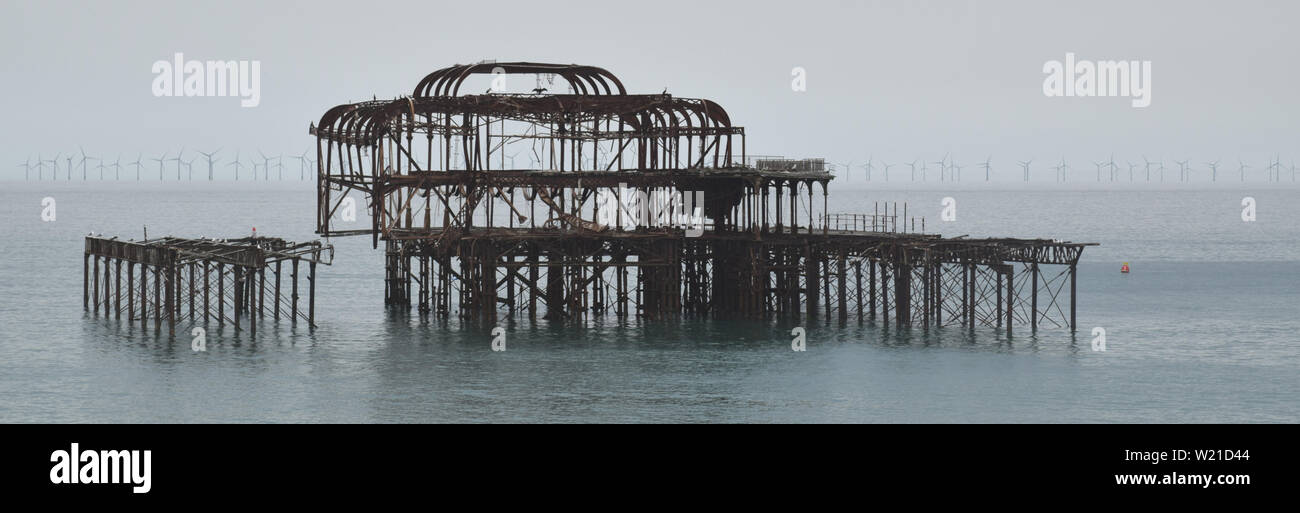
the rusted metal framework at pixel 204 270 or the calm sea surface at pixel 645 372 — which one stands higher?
the rusted metal framework at pixel 204 270

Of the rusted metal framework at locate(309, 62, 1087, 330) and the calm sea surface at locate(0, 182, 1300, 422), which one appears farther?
the rusted metal framework at locate(309, 62, 1087, 330)

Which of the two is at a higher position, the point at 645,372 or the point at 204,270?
the point at 204,270

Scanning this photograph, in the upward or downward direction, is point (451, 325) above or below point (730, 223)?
below

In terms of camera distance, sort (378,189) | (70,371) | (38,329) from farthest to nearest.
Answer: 1. (378,189)
2. (38,329)
3. (70,371)

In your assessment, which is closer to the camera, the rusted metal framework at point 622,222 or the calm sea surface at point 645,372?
the calm sea surface at point 645,372

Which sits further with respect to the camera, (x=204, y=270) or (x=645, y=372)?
(x=204, y=270)

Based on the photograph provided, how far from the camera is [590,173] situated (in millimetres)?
89125

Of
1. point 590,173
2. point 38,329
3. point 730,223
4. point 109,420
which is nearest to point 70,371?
point 109,420

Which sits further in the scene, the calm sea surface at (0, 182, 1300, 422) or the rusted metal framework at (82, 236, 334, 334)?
Result: the rusted metal framework at (82, 236, 334, 334)

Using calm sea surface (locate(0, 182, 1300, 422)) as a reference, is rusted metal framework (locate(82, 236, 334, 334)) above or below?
above

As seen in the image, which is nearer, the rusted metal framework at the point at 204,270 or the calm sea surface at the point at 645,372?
the calm sea surface at the point at 645,372
